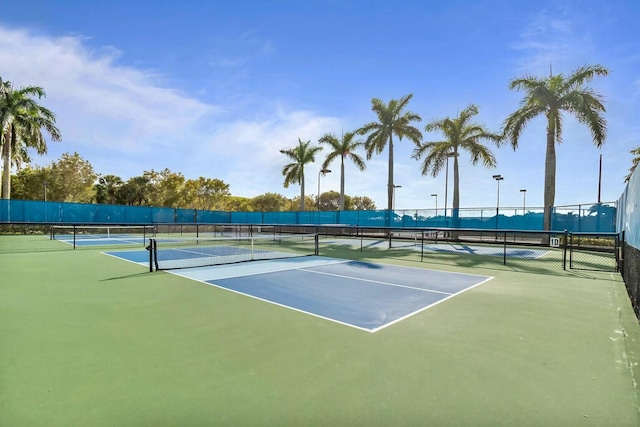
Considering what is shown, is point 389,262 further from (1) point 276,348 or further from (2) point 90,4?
(2) point 90,4

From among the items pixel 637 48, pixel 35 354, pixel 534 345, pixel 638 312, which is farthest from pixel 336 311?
pixel 637 48

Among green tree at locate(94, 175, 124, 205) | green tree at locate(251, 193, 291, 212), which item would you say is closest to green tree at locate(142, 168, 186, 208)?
green tree at locate(94, 175, 124, 205)

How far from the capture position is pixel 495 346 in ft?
13.4

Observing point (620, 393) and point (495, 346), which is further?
point (495, 346)

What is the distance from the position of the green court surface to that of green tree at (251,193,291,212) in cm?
5570

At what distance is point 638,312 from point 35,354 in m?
8.23

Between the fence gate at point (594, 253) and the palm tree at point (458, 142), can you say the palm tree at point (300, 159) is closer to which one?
the palm tree at point (458, 142)

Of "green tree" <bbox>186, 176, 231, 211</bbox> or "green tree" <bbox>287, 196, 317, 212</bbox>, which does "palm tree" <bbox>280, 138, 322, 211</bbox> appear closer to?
"green tree" <bbox>186, 176, 231, 211</bbox>

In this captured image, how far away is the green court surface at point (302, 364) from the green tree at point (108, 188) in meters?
48.8

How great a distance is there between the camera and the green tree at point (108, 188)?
48.4 meters

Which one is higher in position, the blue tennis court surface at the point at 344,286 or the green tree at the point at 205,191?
the green tree at the point at 205,191

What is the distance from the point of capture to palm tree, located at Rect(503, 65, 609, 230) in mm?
19094

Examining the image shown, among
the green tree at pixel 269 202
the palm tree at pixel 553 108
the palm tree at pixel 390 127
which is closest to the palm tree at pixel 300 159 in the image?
the palm tree at pixel 390 127

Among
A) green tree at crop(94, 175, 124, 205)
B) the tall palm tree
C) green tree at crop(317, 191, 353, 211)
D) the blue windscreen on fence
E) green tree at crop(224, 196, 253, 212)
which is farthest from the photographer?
green tree at crop(317, 191, 353, 211)
